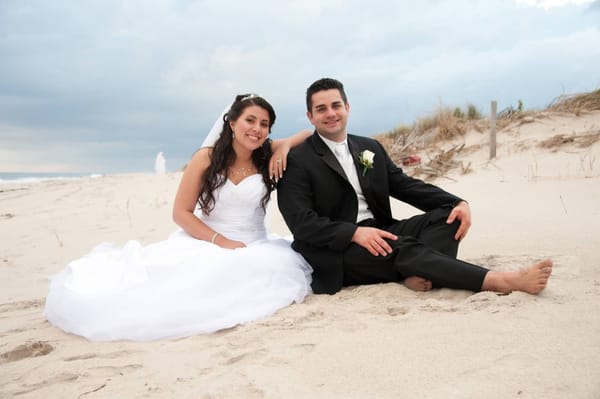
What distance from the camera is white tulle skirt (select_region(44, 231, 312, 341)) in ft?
10.4

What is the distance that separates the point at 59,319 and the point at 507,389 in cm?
284

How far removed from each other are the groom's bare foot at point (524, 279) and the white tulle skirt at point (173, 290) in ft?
4.34

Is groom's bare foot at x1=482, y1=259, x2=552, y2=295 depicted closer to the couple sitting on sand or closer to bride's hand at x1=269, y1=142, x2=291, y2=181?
the couple sitting on sand

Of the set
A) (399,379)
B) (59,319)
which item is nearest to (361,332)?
(399,379)

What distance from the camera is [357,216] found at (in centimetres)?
419

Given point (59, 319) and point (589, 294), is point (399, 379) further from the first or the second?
point (59, 319)

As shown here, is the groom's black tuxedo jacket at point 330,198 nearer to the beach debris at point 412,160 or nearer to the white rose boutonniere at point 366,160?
the white rose boutonniere at point 366,160

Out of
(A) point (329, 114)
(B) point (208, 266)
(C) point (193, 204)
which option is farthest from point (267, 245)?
(A) point (329, 114)

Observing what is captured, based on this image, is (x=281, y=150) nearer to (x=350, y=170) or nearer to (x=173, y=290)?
(x=350, y=170)

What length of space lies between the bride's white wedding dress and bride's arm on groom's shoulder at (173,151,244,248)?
110 millimetres

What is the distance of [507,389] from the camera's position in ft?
6.28

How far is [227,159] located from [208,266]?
3.81 feet

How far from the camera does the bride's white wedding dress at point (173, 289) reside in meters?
3.16

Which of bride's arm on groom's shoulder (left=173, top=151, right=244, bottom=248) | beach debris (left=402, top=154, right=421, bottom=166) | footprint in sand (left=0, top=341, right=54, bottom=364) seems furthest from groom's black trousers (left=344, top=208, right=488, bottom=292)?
beach debris (left=402, top=154, right=421, bottom=166)
